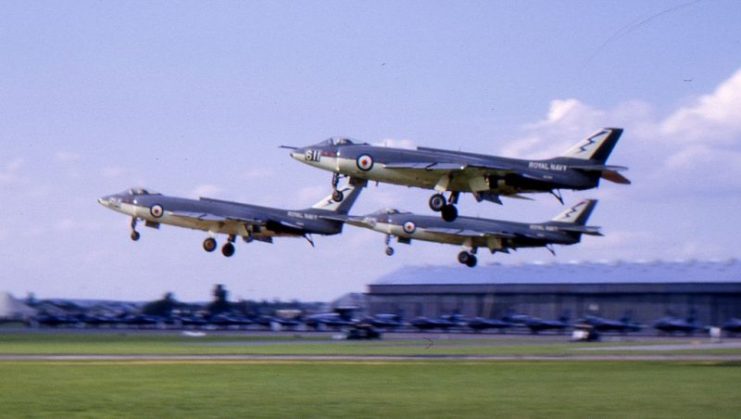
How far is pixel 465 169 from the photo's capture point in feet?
193

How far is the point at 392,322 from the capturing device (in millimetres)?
154500

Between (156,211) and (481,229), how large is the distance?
926 inches

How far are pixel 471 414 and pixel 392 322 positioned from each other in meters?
120

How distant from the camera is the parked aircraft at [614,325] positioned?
466 feet

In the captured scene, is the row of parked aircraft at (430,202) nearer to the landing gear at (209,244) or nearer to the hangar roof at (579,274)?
the landing gear at (209,244)

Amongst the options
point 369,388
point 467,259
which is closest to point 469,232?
point 467,259

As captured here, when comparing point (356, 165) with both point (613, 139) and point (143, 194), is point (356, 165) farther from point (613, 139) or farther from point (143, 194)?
point (143, 194)

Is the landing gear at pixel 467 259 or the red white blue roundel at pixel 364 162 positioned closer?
the red white blue roundel at pixel 364 162

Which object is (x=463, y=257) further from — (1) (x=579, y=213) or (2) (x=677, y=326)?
(2) (x=677, y=326)

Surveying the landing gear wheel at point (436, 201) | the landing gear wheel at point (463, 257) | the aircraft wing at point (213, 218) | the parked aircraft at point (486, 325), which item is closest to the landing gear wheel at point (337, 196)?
the landing gear wheel at point (436, 201)

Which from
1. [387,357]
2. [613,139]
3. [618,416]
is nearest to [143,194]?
[387,357]

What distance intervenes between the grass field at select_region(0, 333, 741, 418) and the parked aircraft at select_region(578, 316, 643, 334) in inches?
3141

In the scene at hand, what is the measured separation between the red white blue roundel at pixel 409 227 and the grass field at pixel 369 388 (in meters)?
29.6

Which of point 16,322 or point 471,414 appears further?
point 16,322
